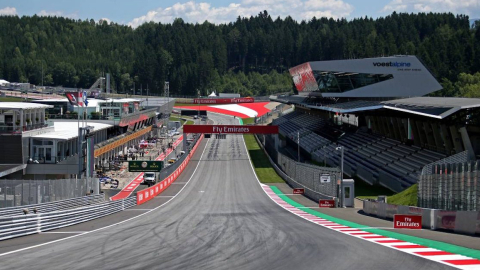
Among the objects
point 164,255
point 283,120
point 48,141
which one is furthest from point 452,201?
point 283,120

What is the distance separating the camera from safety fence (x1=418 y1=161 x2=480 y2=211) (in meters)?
28.1

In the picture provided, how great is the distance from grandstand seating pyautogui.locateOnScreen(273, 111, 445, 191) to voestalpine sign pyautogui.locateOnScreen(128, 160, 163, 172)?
734 inches

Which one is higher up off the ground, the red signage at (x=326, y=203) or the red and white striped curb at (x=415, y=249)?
the red and white striped curb at (x=415, y=249)

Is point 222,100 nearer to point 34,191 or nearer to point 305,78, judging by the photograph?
point 305,78

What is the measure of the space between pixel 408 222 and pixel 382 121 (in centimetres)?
4298

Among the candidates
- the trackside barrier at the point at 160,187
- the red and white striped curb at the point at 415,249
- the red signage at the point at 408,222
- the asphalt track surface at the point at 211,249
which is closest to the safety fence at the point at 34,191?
the asphalt track surface at the point at 211,249

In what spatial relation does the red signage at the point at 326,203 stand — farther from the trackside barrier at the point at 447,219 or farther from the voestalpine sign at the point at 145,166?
the voestalpine sign at the point at 145,166

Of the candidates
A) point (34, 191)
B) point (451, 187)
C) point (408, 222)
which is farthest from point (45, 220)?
point (451, 187)

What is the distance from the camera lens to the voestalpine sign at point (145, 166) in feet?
223

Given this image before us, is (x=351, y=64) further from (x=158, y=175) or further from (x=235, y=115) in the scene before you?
(x=235, y=115)

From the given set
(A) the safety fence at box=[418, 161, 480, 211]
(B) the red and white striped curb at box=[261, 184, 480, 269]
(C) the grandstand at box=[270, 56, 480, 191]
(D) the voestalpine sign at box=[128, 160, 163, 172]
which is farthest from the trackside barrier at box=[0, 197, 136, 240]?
(D) the voestalpine sign at box=[128, 160, 163, 172]

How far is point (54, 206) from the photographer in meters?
31.9

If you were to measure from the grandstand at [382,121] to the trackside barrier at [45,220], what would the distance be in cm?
2444

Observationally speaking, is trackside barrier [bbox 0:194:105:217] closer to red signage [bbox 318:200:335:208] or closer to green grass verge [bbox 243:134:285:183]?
red signage [bbox 318:200:335:208]
